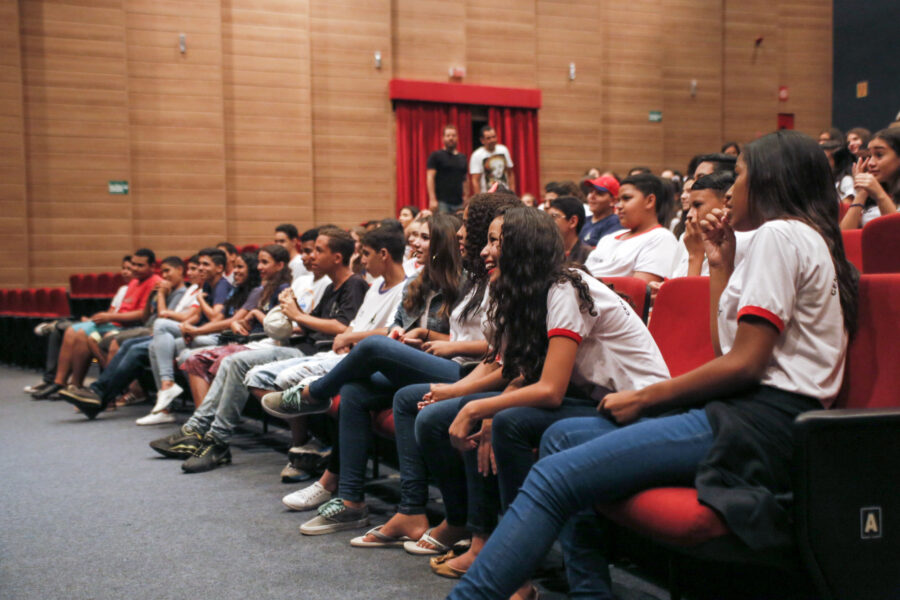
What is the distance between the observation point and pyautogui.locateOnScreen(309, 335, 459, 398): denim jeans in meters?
2.38

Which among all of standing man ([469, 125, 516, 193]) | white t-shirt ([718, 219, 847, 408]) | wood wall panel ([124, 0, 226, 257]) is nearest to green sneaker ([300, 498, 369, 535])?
white t-shirt ([718, 219, 847, 408])

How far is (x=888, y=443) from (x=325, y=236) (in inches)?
97.0

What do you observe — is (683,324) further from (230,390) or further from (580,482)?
(230,390)

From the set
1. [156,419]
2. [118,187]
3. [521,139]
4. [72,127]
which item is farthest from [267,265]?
[521,139]

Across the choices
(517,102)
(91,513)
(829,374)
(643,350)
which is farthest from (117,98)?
(829,374)

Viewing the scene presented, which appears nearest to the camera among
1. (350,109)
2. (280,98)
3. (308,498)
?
(308,498)

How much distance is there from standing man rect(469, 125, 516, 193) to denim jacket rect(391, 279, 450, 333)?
4496mm

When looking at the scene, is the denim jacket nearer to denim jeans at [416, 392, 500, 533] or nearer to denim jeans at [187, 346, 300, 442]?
denim jeans at [416, 392, 500, 533]

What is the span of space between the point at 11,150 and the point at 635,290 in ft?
21.1

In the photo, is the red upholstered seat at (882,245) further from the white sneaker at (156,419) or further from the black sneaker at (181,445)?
the white sneaker at (156,419)

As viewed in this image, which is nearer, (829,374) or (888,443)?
(888,443)

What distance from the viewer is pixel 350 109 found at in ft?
26.1

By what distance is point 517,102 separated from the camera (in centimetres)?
844

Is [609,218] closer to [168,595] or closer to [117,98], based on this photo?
[168,595]
